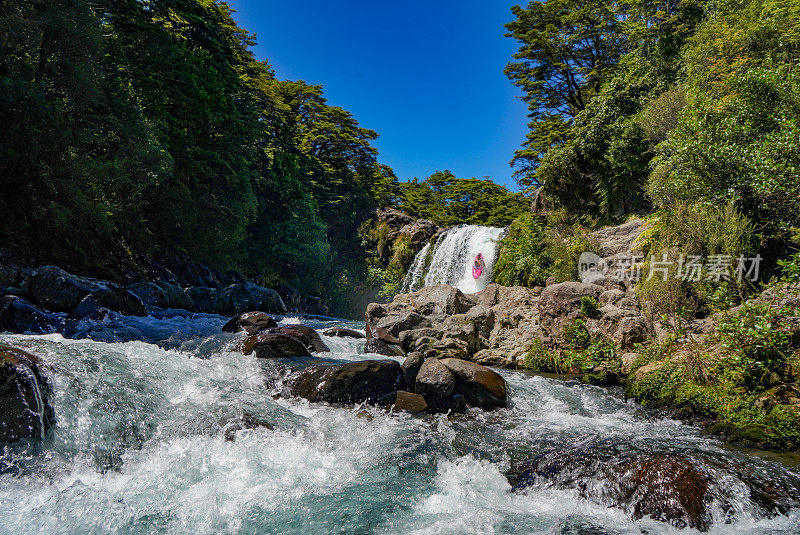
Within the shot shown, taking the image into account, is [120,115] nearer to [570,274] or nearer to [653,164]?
[570,274]

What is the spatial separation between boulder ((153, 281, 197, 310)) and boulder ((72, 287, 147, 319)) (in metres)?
2.55

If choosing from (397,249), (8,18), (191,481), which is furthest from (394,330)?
(397,249)

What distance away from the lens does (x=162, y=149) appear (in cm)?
1366

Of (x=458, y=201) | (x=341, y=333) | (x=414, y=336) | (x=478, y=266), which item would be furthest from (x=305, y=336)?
(x=458, y=201)

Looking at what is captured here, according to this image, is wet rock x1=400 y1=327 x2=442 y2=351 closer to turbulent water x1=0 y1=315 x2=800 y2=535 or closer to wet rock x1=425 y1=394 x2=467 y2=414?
wet rock x1=425 y1=394 x2=467 y2=414

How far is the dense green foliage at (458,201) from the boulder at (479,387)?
2710 centimetres

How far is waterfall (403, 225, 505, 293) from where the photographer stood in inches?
779

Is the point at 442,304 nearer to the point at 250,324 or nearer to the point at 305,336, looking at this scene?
the point at 305,336

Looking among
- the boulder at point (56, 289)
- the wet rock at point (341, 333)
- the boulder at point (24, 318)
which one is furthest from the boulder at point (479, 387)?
the boulder at point (56, 289)

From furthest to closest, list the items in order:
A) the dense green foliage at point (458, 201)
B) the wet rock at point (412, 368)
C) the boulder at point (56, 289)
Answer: the dense green foliage at point (458, 201), the boulder at point (56, 289), the wet rock at point (412, 368)

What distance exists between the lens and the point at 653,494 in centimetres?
330

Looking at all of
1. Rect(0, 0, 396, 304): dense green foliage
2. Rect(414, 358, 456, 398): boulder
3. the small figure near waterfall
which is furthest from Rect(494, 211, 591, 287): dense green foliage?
Rect(0, 0, 396, 304): dense green foliage

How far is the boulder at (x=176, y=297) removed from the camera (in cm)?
1268

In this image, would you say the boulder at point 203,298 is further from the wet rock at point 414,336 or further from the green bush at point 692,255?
the green bush at point 692,255
